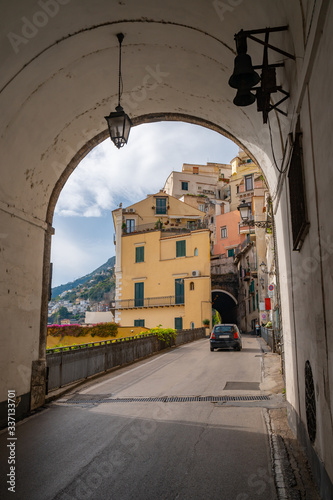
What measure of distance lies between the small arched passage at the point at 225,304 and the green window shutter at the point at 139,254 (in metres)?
12.4

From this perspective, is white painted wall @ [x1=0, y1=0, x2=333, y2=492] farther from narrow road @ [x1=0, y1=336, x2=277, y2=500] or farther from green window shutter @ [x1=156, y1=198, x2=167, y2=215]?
green window shutter @ [x1=156, y1=198, x2=167, y2=215]

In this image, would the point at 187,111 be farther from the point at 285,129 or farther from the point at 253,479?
the point at 253,479

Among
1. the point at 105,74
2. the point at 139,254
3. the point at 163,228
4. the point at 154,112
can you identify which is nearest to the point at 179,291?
the point at 139,254

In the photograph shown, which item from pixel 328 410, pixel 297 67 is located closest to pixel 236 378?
pixel 328 410

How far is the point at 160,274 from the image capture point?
132 feet

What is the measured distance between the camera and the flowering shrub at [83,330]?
28.9m

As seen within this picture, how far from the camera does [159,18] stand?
6.21 meters

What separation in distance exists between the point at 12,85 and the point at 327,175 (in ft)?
16.4

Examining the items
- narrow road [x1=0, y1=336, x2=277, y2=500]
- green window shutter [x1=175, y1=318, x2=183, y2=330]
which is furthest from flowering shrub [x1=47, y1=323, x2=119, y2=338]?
narrow road [x1=0, y1=336, x2=277, y2=500]

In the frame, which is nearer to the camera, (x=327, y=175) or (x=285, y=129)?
(x=327, y=175)

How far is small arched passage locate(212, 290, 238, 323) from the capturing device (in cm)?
5103

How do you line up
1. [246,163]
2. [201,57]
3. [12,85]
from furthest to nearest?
[246,163] < [201,57] < [12,85]

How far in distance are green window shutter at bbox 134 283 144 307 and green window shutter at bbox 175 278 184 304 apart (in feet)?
Result: 13.4

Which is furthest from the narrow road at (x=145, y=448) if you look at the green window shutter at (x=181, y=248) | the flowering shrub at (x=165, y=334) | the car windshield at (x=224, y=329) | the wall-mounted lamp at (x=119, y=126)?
the green window shutter at (x=181, y=248)
